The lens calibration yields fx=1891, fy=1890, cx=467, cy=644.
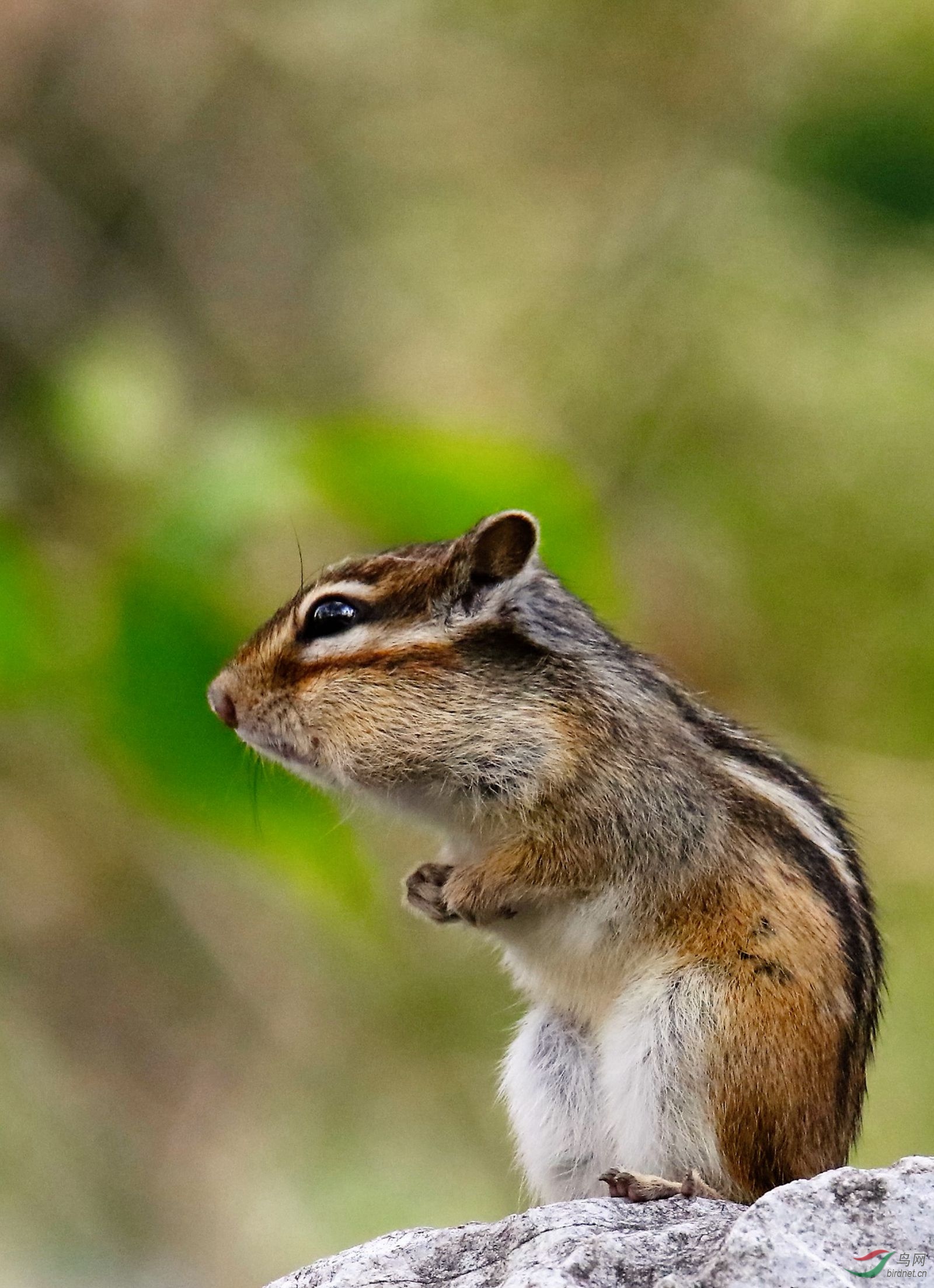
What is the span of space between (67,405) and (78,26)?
167 centimetres

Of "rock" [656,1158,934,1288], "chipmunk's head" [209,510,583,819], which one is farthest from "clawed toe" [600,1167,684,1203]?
"chipmunk's head" [209,510,583,819]

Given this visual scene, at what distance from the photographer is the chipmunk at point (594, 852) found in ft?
9.02

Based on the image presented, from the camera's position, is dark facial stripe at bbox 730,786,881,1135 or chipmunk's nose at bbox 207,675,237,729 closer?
dark facial stripe at bbox 730,786,881,1135

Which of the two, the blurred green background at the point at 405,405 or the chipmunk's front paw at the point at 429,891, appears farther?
the blurred green background at the point at 405,405

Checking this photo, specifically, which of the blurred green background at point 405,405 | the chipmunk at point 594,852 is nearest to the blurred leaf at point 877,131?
the blurred green background at point 405,405

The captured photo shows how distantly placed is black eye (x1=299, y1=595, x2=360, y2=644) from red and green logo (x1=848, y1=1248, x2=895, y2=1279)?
154cm


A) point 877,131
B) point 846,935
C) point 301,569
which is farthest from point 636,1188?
point 877,131

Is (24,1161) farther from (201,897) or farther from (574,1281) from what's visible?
(574,1281)

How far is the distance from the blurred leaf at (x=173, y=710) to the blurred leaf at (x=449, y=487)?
1.02 feet

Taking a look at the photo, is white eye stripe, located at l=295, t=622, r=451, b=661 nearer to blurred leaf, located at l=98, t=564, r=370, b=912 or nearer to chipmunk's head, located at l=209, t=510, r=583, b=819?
chipmunk's head, located at l=209, t=510, r=583, b=819

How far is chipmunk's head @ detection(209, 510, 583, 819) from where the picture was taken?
300 cm

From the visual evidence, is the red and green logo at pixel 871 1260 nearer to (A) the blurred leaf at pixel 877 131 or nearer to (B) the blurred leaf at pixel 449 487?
(B) the blurred leaf at pixel 449 487

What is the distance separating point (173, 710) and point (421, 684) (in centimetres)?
40

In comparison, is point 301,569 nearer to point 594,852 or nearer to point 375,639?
point 375,639
